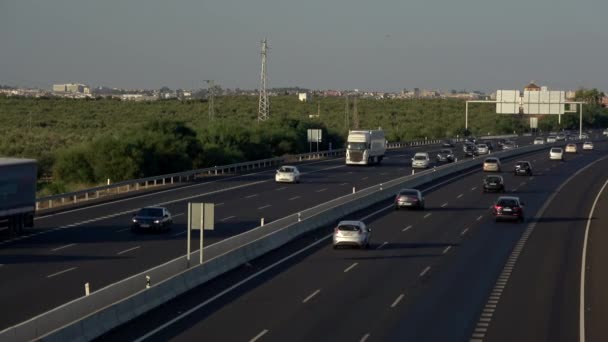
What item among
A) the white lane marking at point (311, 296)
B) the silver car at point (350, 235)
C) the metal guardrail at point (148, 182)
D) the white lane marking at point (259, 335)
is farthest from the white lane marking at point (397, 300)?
the metal guardrail at point (148, 182)

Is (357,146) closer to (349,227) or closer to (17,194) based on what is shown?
(17,194)

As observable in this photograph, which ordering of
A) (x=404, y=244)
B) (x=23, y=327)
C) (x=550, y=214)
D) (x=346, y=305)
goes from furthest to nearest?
(x=550, y=214)
(x=404, y=244)
(x=346, y=305)
(x=23, y=327)

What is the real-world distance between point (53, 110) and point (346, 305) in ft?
565

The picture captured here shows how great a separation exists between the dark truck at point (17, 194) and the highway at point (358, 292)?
9830 millimetres

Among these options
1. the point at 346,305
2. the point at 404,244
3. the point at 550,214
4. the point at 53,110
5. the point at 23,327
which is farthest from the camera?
the point at 53,110

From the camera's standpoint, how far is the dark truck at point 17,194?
1455 inches

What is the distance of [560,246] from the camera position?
121ft

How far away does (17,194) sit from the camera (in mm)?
37875

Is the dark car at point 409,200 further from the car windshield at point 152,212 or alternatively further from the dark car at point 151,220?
the car windshield at point 152,212

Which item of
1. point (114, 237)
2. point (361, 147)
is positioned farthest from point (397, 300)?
point (361, 147)

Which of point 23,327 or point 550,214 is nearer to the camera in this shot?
point 23,327

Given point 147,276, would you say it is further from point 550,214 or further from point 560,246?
point 550,214

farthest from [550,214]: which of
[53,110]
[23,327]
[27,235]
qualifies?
[53,110]

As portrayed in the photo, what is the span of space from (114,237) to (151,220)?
191cm
